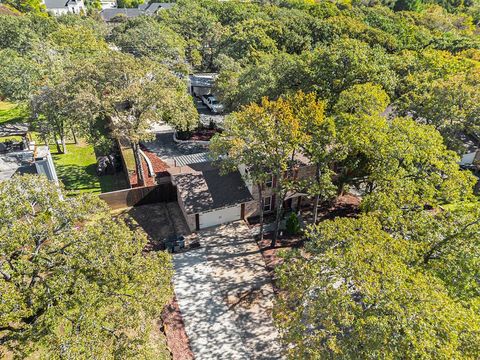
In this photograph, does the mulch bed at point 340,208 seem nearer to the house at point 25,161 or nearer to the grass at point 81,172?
the grass at point 81,172

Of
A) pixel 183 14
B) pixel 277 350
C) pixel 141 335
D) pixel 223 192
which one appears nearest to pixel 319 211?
pixel 223 192

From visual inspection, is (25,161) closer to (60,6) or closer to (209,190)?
(209,190)

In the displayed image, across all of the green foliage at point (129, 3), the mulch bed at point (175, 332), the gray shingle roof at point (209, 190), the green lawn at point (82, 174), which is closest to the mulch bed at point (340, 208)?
the gray shingle roof at point (209, 190)

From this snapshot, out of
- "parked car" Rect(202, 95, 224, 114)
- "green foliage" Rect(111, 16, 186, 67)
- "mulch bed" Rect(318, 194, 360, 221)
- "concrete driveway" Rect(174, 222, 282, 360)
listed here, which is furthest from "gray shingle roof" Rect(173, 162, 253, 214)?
"green foliage" Rect(111, 16, 186, 67)

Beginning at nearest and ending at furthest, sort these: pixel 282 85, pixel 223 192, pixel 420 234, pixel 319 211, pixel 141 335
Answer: pixel 141 335 → pixel 420 234 → pixel 223 192 → pixel 319 211 → pixel 282 85

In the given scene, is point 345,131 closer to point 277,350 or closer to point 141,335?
point 277,350
